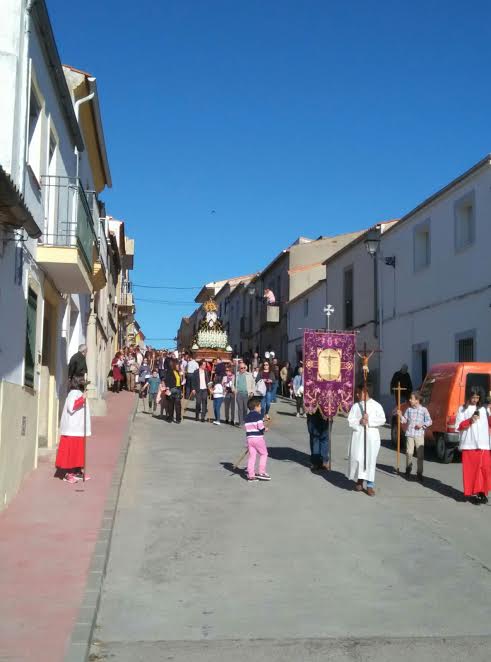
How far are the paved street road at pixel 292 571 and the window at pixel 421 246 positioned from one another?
41.8 feet

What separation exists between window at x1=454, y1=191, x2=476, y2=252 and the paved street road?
10473 mm

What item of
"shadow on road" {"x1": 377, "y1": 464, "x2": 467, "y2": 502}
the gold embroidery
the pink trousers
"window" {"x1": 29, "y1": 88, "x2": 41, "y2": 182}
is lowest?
"shadow on road" {"x1": 377, "y1": 464, "x2": 467, "y2": 502}

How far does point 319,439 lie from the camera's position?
14312 millimetres

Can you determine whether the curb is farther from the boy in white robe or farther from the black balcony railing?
the black balcony railing

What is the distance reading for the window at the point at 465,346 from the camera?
21970 millimetres

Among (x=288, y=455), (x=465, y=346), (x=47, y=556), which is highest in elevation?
(x=465, y=346)

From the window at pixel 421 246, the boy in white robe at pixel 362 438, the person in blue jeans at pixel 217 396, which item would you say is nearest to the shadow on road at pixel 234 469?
the boy in white robe at pixel 362 438

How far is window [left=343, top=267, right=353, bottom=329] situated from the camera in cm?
3281

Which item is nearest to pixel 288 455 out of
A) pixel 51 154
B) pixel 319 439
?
pixel 319 439

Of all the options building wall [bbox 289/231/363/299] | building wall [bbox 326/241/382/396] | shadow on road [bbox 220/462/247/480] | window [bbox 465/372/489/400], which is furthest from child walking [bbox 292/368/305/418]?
building wall [bbox 289/231/363/299]

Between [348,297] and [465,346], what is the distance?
1098cm

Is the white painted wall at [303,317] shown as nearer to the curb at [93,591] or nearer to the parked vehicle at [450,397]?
the parked vehicle at [450,397]

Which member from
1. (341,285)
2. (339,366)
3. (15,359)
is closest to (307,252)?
(341,285)

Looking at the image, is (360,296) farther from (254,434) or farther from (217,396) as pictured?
(254,434)
